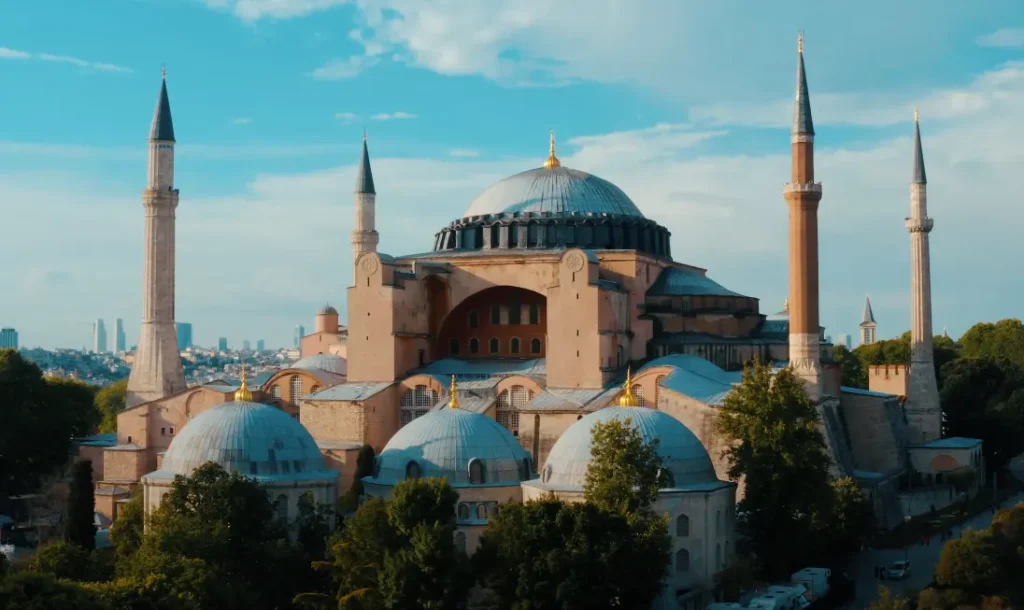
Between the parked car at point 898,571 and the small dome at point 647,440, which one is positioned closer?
the small dome at point 647,440

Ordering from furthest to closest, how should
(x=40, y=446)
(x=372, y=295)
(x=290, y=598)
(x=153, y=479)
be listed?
(x=40, y=446), (x=372, y=295), (x=153, y=479), (x=290, y=598)

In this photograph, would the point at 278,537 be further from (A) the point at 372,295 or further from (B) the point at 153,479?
(A) the point at 372,295

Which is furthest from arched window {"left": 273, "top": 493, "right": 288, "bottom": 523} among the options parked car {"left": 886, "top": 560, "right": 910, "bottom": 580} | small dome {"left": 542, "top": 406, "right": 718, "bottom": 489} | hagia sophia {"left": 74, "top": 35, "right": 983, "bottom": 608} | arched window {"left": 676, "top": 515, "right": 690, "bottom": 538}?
parked car {"left": 886, "top": 560, "right": 910, "bottom": 580}

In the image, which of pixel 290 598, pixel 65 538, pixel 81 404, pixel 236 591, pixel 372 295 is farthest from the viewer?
pixel 81 404

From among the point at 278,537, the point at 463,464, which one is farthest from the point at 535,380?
the point at 278,537

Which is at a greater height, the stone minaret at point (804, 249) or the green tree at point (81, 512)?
the stone minaret at point (804, 249)

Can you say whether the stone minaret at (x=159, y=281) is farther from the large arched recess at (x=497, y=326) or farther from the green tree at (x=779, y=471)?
the green tree at (x=779, y=471)

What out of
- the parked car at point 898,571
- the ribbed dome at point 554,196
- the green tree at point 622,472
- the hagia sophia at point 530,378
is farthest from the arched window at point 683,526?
the ribbed dome at point 554,196
